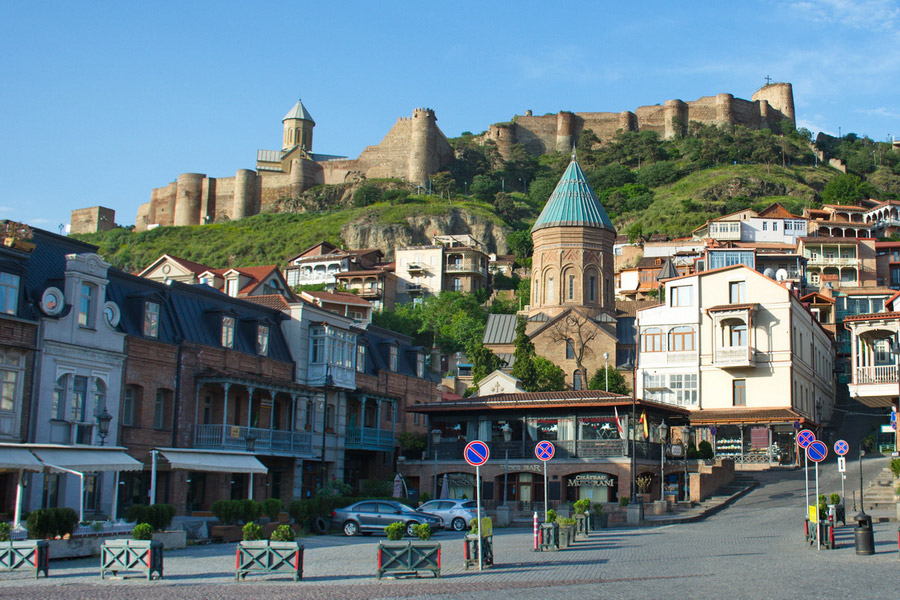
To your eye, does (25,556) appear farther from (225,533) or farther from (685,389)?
(685,389)

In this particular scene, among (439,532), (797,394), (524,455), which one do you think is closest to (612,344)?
(797,394)

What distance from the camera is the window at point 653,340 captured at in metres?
52.8

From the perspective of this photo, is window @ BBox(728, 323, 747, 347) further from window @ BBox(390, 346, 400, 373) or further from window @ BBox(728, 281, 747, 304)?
window @ BBox(390, 346, 400, 373)

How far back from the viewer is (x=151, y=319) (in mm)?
29797

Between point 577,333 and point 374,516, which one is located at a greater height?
point 577,333

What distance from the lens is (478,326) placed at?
80.4m

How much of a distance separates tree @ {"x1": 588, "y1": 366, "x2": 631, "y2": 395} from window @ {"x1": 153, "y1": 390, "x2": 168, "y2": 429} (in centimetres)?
3421

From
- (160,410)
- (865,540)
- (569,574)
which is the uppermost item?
(160,410)

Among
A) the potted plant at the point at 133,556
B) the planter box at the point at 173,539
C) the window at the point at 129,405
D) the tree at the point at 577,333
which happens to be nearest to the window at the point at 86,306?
the window at the point at 129,405

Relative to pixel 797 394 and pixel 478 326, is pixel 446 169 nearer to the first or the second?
pixel 478 326

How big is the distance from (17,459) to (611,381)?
44123 mm

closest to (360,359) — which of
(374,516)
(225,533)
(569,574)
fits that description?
(374,516)

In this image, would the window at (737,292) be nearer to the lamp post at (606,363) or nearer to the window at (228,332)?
the lamp post at (606,363)

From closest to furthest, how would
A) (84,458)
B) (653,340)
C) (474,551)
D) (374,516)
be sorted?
(474,551) < (84,458) < (374,516) < (653,340)
